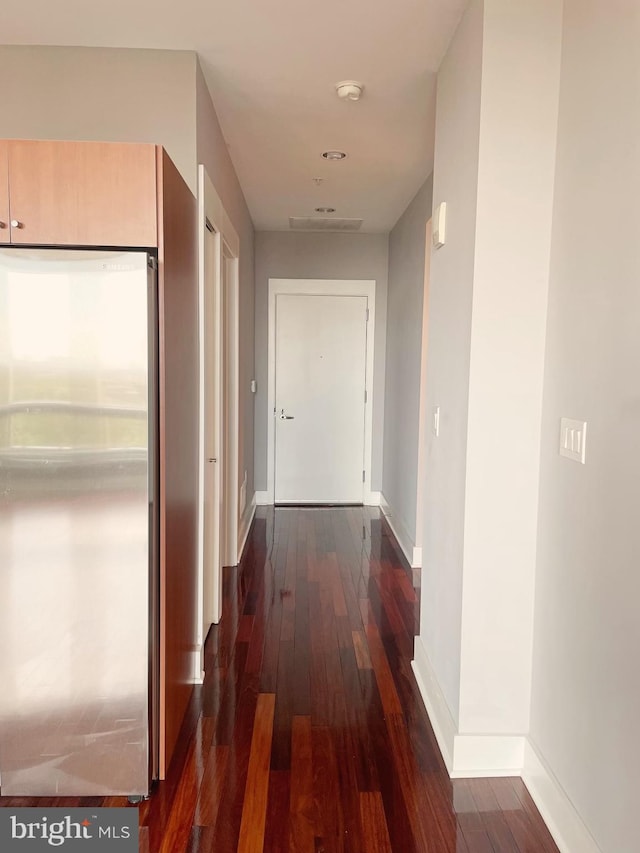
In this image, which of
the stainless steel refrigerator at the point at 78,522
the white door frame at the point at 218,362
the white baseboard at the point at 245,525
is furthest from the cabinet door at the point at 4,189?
the white baseboard at the point at 245,525

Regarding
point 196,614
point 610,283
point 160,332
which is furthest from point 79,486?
point 610,283

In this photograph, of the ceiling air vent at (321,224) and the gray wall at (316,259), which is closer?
the ceiling air vent at (321,224)

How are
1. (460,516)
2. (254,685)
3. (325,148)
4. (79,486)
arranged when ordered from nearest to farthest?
(79,486) < (460,516) < (254,685) < (325,148)

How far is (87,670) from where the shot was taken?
172cm

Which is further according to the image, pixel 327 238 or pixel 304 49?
pixel 327 238

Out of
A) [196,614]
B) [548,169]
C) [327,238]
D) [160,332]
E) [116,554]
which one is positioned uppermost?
[327,238]

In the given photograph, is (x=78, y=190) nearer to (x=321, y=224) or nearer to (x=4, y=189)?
(x=4, y=189)

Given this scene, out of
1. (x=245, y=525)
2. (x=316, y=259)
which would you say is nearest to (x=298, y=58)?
(x=316, y=259)

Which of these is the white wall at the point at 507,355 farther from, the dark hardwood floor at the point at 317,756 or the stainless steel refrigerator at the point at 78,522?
the stainless steel refrigerator at the point at 78,522

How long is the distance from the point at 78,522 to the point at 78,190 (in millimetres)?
975

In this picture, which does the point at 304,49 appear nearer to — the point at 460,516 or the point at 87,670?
the point at 460,516

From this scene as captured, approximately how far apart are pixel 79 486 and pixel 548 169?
170 cm

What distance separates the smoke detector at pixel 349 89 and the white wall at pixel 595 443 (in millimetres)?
1012

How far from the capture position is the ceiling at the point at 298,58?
2.01m
